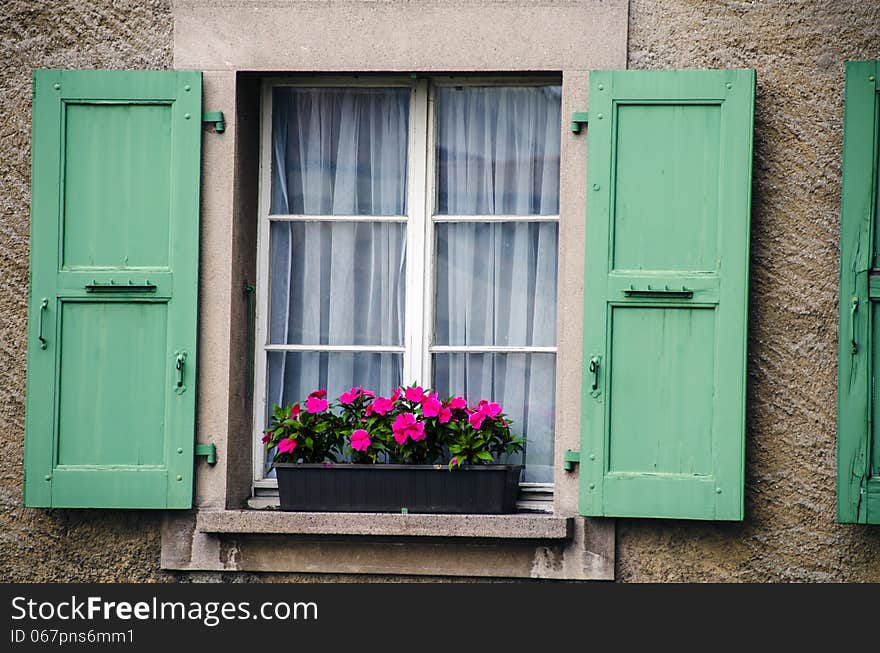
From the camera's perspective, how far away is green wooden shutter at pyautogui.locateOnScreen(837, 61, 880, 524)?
204 inches

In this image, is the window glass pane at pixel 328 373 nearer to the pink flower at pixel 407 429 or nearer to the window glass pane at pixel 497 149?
the pink flower at pixel 407 429

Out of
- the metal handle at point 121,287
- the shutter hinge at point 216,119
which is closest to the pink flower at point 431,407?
the metal handle at point 121,287

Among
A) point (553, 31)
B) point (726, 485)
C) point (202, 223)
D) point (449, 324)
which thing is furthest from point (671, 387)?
point (202, 223)

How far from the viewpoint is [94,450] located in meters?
5.46

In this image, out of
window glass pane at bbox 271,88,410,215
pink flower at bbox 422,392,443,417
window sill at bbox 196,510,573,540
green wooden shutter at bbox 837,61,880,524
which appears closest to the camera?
green wooden shutter at bbox 837,61,880,524

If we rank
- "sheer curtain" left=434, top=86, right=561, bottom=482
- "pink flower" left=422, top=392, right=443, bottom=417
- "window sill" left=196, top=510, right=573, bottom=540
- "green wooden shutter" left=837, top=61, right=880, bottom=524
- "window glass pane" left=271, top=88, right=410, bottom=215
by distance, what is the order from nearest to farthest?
1. "green wooden shutter" left=837, top=61, right=880, bottom=524
2. "window sill" left=196, top=510, right=573, bottom=540
3. "pink flower" left=422, top=392, right=443, bottom=417
4. "sheer curtain" left=434, top=86, right=561, bottom=482
5. "window glass pane" left=271, top=88, right=410, bottom=215

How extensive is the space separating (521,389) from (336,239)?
89cm

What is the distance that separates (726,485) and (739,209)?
939mm

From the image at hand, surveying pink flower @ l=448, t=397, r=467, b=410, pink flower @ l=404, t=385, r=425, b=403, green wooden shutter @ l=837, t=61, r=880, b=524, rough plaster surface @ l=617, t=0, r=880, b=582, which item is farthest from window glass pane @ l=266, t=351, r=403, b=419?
green wooden shutter @ l=837, t=61, r=880, b=524

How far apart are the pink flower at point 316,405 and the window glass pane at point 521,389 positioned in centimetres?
45

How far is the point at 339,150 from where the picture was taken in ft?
19.1

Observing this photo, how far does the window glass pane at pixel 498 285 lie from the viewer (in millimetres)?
5676

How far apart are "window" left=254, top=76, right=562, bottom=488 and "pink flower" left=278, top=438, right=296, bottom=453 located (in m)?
0.30

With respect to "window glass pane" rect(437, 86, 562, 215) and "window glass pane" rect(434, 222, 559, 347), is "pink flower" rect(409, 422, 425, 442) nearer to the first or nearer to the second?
"window glass pane" rect(434, 222, 559, 347)
